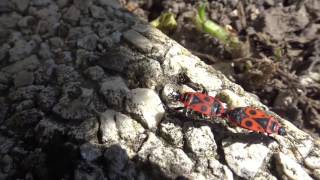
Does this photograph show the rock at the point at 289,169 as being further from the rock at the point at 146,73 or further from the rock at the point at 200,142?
the rock at the point at 146,73

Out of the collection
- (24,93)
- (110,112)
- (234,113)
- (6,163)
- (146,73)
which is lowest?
(6,163)

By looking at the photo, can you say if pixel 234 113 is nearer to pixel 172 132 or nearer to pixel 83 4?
pixel 172 132

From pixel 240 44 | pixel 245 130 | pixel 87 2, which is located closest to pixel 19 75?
pixel 87 2

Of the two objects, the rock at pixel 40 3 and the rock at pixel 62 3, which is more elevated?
the rock at pixel 62 3

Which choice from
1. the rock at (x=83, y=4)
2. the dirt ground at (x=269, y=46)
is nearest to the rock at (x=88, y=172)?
the rock at (x=83, y=4)

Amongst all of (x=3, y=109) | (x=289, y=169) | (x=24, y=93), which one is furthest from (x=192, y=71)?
(x=3, y=109)

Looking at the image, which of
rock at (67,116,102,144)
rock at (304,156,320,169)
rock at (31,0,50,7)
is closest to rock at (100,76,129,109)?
rock at (67,116,102,144)
